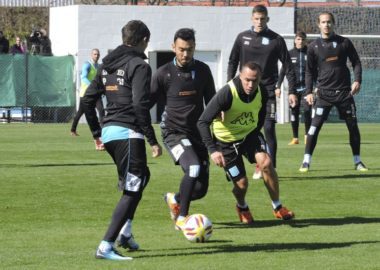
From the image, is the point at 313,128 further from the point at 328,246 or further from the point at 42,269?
the point at 42,269

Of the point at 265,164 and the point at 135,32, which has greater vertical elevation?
the point at 135,32

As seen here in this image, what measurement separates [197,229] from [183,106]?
176 cm

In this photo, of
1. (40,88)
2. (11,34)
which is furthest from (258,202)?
(11,34)

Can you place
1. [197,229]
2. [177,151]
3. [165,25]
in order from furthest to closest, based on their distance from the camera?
[165,25] → [177,151] → [197,229]

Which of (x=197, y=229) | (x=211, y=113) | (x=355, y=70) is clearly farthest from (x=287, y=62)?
A: (x=197, y=229)

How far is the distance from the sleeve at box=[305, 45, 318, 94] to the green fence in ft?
64.8

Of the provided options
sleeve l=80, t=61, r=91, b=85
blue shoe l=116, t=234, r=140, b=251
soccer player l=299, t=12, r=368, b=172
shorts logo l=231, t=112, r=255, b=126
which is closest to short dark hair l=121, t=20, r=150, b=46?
blue shoe l=116, t=234, r=140, b=251

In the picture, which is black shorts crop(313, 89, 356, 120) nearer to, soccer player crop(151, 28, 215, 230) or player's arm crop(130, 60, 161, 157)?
soccer player crop(151, 28, 215, 230)

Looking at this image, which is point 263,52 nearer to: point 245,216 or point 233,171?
point 233,171

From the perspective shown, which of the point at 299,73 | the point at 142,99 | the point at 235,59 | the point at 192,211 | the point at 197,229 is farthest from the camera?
the point at 299,73

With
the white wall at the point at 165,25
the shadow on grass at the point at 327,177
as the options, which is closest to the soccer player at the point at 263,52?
the shadow on grass at the point at 327,177

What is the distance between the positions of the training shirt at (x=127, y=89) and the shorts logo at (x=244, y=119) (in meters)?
2.09

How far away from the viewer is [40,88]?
35.8m

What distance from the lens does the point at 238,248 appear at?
32.0 ft
